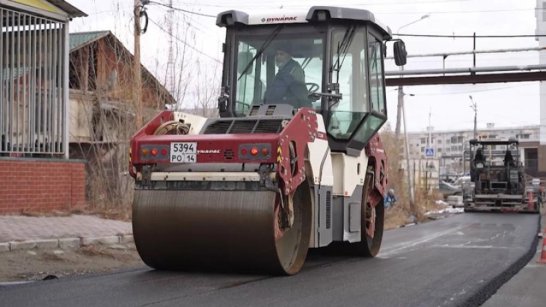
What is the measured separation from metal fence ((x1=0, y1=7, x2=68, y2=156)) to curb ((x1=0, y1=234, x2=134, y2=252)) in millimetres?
3022

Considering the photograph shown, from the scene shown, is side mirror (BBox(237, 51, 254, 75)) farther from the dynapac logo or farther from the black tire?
the black tire

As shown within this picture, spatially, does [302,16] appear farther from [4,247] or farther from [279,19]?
[4,247]

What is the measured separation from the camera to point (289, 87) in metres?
9.15

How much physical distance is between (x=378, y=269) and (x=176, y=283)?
3025mm

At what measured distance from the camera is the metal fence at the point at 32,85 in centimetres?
1349

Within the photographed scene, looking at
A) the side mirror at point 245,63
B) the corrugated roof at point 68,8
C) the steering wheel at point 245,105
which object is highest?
the corrugated roof at point 68,8

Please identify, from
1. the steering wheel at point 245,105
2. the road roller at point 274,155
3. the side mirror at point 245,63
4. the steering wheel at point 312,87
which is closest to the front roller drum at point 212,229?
the road roller at point 274,155

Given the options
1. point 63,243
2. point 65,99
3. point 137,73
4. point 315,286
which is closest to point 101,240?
point 63,243

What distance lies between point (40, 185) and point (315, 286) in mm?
8128

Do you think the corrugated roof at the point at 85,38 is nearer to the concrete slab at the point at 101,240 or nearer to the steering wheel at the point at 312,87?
the concrete slab at the point at 101,240

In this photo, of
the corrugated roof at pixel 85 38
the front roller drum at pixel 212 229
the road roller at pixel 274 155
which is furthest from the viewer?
the corrugated roof at pixel 85 38

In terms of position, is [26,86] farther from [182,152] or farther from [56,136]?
[182,152]

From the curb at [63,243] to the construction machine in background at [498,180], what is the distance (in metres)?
19.6

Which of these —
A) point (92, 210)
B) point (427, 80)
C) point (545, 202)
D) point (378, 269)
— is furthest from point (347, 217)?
point (545, 202)
